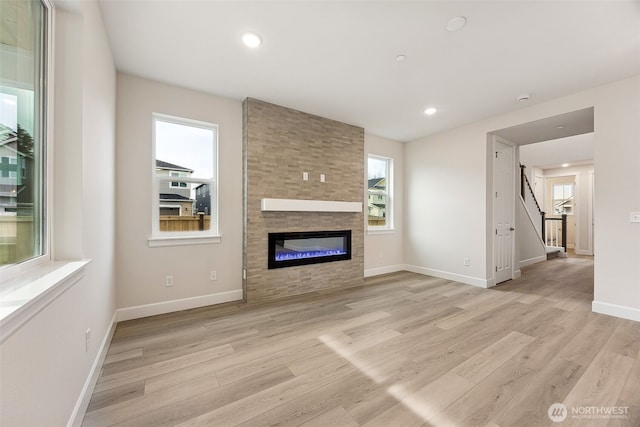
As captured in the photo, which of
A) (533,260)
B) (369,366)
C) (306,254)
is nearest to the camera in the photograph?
(369,366)

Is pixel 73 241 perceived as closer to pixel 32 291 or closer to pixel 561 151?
pixel 32 291

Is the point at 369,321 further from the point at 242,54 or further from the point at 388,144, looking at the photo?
the point at 388,144

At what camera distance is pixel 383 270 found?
523cm

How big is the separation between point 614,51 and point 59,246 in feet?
15.7

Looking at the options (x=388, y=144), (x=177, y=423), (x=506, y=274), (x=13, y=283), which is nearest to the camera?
(x=13, y=283)

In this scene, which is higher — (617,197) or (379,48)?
(379,48)

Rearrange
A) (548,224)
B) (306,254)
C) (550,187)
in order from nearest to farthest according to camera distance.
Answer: (306,254) → (548,224) → (550,187)

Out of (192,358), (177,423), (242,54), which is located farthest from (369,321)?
(242,54)

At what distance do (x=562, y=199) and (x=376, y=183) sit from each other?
7590 mm

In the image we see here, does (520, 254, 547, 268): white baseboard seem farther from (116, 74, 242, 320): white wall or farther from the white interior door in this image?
(116, 74, 242, 320): white wall

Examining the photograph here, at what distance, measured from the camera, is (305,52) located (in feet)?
8.27

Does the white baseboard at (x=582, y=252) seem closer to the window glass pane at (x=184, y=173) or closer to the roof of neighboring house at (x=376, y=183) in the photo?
the roof of neighboring house at (x=376, y=183)


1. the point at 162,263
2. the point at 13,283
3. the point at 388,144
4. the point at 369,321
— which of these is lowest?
the point at 369,321

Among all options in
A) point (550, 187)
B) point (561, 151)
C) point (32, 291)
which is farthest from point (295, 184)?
point (550, 187)
